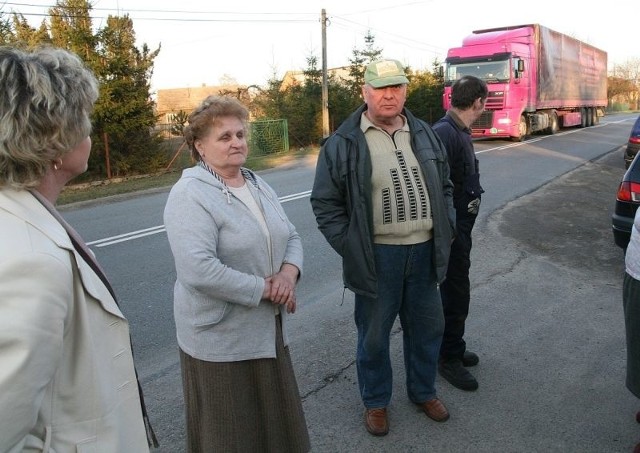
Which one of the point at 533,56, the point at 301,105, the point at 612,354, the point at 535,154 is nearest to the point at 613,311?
the point at 612,354

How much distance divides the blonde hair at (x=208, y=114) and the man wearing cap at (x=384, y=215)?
0.66 metres

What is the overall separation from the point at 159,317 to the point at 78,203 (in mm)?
7517

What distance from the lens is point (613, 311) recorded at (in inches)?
175

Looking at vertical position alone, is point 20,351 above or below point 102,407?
above

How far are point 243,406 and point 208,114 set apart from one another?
1245 mm

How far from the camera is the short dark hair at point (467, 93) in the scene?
11.1 ft

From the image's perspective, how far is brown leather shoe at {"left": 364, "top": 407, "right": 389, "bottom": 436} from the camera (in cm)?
292

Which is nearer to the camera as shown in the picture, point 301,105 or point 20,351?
point 20,351

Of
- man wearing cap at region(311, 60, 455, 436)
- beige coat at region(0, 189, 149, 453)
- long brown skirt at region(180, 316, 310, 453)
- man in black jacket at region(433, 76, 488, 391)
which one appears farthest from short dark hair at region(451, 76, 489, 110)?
beige coat at region(0, 189, 149, 453)

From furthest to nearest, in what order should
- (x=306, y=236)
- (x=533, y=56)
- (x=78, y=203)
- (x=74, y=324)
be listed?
(x=533, y=56), (x=78, y=203), (x=306, y=236), (x=74, y=324)

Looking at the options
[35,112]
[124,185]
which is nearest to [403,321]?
[35,112]

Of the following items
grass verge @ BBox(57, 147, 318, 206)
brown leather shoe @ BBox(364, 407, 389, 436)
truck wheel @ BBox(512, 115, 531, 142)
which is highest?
truck wheel @ BBox(512, 115, 531, 142)

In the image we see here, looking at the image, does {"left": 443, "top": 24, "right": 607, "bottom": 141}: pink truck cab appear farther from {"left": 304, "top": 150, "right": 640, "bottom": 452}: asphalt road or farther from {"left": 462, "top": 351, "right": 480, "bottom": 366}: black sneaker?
{"left": 462, "top": 351, "right": 480, "bottom": 366}: black sneaker

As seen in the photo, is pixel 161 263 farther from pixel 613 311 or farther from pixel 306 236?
pixel 613 311
